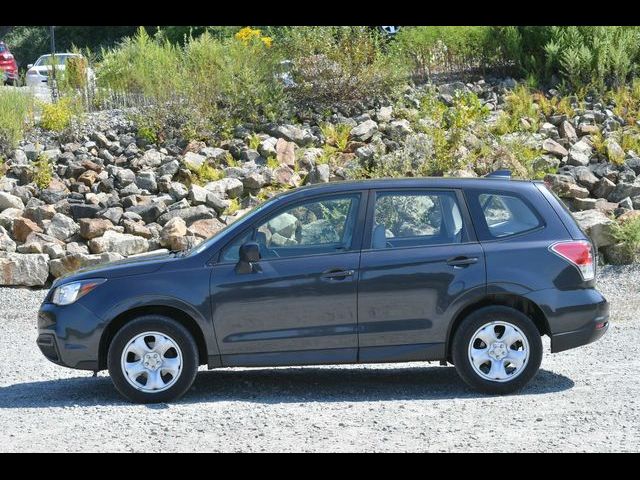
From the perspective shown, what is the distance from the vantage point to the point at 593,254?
28.4ft

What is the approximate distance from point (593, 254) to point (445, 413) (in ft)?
6.18

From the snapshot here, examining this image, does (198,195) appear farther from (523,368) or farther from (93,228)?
(523,368)

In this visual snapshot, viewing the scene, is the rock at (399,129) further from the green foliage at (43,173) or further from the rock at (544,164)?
the green foliage at (43,173)

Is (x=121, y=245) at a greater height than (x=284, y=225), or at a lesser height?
lesser

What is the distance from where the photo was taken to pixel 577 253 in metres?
8.55

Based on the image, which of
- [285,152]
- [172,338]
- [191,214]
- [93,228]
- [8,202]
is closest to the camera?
[172,338]

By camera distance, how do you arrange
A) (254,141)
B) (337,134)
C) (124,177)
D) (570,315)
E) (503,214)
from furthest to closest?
1. (337,134)
2. (254,141)
3. (124,177)
4. (503,214)
5. (570,315)

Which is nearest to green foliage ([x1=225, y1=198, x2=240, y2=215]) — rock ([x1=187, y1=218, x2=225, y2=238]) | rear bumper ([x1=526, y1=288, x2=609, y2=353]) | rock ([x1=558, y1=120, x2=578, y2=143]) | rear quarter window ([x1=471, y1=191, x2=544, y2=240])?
rock ([x1=187, y1=218, x2=225, y2=238])

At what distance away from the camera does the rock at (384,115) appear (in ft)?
57.9

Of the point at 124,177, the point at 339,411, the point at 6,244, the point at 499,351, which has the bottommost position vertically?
the point at 339,411

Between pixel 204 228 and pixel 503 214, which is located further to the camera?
pixel 204 228

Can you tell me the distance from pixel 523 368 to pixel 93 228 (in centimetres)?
772

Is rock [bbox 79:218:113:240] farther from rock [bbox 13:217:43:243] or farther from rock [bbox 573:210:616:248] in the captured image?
rock [bbox 573:210:616:248]

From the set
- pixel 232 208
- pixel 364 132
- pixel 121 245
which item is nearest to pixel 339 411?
pixel 121 245
